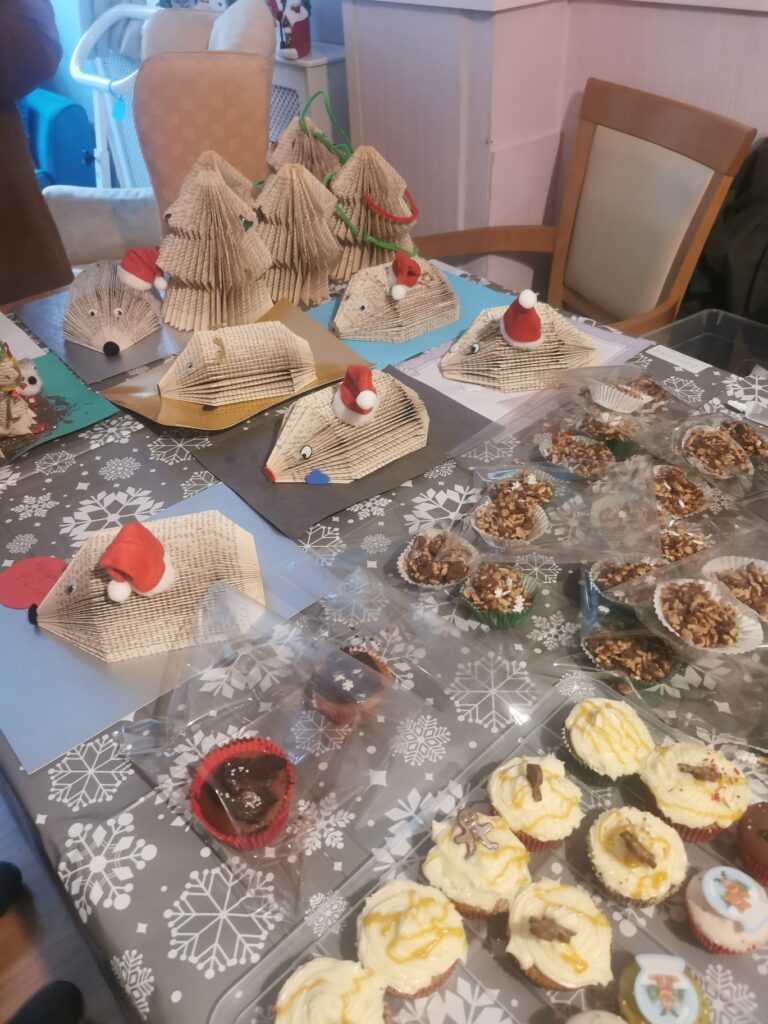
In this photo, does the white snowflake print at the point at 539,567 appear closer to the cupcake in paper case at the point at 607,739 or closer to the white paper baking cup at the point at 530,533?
the white paper baking cup at the point at 530,533

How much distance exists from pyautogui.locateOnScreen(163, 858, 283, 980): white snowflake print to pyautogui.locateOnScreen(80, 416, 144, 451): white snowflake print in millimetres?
756

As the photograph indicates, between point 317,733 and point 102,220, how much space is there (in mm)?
2145

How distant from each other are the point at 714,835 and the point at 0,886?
107 cm

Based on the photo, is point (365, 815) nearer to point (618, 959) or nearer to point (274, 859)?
point (274, 859)

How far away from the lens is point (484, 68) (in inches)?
78.4

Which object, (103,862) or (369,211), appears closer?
(103,862)

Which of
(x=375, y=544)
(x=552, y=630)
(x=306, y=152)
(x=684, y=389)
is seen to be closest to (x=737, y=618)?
(x=552, y=630)

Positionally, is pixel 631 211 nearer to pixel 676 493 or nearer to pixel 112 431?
pixel 676 493

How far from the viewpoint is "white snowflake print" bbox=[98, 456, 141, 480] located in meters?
1.13

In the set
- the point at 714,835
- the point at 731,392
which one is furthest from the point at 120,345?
the point at 714,835

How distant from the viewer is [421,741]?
0.74 meters

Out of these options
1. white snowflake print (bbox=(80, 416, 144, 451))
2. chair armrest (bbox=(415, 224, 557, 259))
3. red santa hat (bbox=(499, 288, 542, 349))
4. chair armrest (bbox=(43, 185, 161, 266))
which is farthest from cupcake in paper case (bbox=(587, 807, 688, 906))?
chair armrest (bbox=(43, 185, 161, 266))

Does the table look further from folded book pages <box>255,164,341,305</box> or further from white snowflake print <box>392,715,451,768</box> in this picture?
folded book pages <box>255,164,341,305</box>

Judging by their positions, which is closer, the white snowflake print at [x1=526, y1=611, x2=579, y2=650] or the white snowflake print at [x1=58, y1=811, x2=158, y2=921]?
the white snowflake print at [x1=58, y1=811, x2=158, y2=921]
